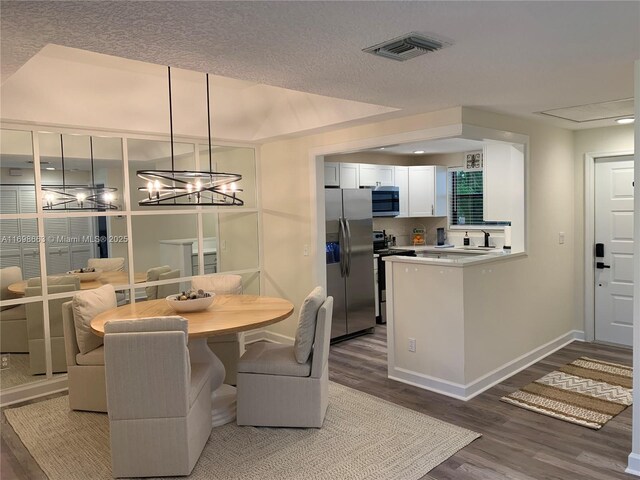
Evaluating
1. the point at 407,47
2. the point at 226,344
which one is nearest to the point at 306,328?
the point at 226,344

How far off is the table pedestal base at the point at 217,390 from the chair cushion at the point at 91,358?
0.70 m

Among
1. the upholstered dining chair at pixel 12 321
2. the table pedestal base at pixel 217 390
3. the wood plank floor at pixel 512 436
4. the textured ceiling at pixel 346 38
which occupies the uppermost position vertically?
the textured ceiling at pixel 346 38

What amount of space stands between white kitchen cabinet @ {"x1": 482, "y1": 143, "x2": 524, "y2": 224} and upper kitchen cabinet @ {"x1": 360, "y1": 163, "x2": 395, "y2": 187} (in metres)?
1.77

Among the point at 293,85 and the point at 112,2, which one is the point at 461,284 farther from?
the point at 112,2

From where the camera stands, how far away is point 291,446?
314 cm

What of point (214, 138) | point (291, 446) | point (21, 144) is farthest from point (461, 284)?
point (21, 144)

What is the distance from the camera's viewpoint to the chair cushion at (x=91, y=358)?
12.0 ft

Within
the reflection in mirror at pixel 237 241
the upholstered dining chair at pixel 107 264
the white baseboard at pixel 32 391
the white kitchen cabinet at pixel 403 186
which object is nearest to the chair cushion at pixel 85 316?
the upholstered dining chair at pixel 107 264

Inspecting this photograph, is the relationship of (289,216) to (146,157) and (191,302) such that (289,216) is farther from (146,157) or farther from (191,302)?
(191,302)

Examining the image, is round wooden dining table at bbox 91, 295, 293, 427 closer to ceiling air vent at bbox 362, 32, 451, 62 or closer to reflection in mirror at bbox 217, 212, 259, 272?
reflection in mirror at bbox 217, 212, 259, 272

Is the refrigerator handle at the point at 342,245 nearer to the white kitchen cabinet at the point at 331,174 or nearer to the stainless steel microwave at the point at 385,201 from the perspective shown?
the white kitchen cabinet at the point at 331,174

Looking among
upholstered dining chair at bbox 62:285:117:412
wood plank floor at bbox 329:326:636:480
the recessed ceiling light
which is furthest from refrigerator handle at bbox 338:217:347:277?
the recessed ceiling light

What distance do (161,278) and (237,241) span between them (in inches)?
39.9

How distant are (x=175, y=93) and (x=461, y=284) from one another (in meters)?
3.26
